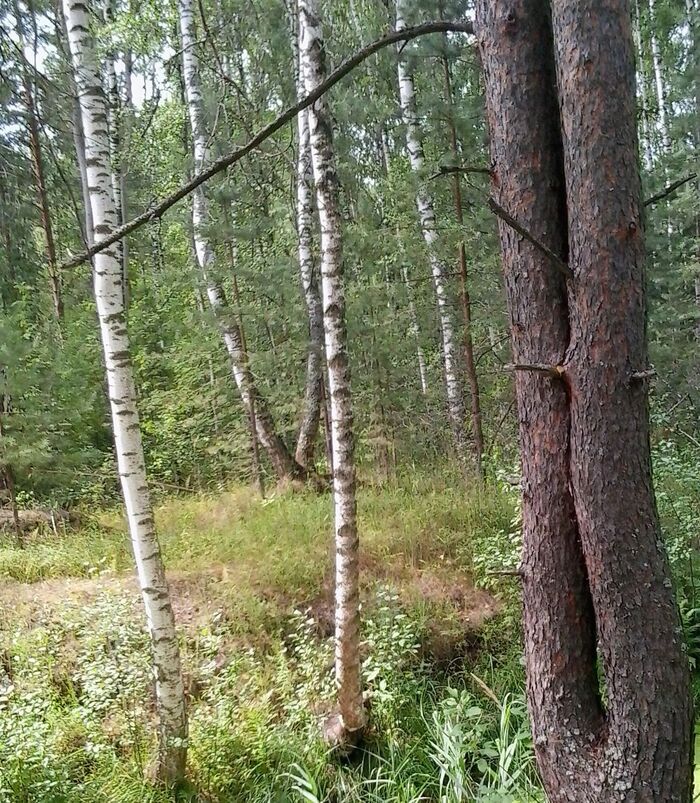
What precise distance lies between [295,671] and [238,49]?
8.77 metres

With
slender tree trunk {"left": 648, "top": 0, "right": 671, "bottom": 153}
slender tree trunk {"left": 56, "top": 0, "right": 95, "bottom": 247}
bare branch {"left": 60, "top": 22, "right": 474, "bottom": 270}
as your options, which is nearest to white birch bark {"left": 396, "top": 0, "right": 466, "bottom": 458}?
slender tree trunk {"left": 56, "top": 0, "right": 95, "bottom": 247}

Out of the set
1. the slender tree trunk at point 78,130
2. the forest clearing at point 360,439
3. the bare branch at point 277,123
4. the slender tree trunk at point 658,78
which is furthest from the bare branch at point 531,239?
the slender tree trunk at point 658,78

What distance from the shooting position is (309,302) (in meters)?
7.48

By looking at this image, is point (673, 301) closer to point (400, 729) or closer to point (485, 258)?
point (485, 258)

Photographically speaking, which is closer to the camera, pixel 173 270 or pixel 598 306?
pixel 598 306

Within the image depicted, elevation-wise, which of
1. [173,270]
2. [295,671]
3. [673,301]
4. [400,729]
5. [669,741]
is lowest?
[400,729]

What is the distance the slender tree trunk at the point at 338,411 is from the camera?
379 centimetres

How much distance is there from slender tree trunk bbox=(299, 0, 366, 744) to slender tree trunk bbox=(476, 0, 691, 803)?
2072 millimetres

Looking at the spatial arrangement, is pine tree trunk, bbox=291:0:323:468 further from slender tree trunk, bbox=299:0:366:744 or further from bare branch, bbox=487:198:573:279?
bare branch, bbox=487:198:573:279

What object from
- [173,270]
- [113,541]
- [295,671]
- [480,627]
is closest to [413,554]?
[480,627]

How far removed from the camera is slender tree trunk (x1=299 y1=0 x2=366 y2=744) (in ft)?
12.4

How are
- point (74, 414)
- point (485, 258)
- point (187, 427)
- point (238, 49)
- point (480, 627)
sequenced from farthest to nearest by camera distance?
point (187, 427) < point (238, 49) < point (74, 414) < point (485, 258) < point (480, 627)

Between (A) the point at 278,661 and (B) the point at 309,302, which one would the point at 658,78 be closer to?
(B) the point at 309,302

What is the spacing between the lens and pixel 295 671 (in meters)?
4.27
